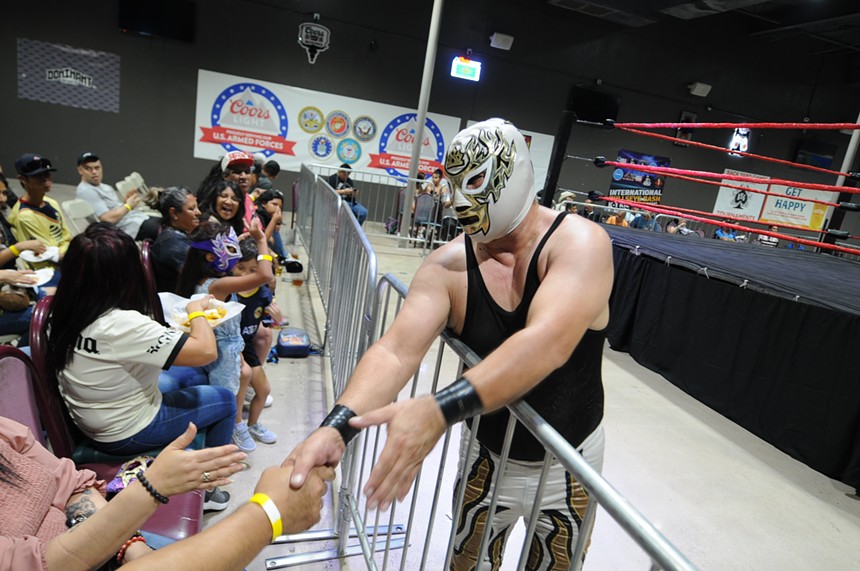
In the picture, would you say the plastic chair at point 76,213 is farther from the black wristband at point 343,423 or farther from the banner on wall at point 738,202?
the banner on wall at point 738,202

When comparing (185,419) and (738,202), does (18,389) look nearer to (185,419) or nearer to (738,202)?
(185,419)

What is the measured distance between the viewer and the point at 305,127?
10.0 metres

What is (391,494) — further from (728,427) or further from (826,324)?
(728,427)

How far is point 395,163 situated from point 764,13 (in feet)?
29.8

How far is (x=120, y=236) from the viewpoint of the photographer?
1.62 metres

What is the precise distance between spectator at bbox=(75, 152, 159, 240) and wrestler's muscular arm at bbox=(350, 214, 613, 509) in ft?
12.4

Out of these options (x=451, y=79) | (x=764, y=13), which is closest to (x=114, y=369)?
(x=451, y=79)

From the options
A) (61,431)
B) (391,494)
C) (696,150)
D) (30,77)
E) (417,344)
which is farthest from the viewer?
(696,150)

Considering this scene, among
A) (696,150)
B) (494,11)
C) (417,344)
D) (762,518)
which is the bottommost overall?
(762,518)

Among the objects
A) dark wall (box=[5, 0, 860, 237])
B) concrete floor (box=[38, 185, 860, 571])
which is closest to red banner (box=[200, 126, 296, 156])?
dark wall (box=[5, 0, 860, 237])

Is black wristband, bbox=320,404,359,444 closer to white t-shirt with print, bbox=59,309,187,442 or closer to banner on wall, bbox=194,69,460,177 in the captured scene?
white t-shirt with print, bbox=59,309,187,442

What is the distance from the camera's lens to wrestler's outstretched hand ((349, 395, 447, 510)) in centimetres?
81

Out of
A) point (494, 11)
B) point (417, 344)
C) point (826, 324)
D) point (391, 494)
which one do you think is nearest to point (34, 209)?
point (417, 344)

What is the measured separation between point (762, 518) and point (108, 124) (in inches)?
439
